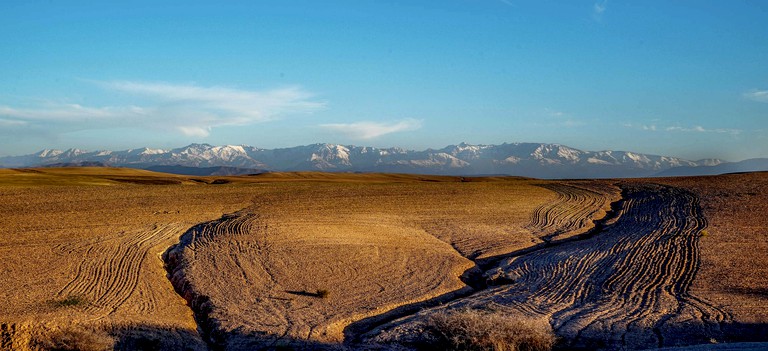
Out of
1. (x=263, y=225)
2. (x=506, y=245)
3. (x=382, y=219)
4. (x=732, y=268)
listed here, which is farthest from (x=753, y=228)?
(x=263, y=225)

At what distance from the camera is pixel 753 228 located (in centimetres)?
3059

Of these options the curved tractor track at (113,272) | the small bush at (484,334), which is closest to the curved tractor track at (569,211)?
the small bush at (484,334)

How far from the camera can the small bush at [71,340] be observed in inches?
533

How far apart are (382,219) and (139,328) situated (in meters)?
19.3

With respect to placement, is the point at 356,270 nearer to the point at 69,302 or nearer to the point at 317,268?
the point at 317,268

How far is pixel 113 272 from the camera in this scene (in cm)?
2027

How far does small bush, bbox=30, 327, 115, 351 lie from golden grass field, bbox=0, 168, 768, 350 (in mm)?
169

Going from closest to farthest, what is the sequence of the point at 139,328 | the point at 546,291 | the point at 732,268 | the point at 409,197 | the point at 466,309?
the point at 139,328 < the point at 466,309 < the point at 546,291 < the point at 732,268 < the point at 409,197

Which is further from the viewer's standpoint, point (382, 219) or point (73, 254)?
point (382, 219)

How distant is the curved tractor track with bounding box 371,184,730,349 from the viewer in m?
15.1

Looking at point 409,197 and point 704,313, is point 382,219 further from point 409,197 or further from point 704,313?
point 704,313

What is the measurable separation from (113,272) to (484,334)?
43.6 ft

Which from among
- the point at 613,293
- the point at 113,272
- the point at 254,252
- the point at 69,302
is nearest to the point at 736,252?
the point at 613,293

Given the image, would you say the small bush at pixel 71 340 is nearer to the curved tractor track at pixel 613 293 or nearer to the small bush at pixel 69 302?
the small bush at pixel 69 302
